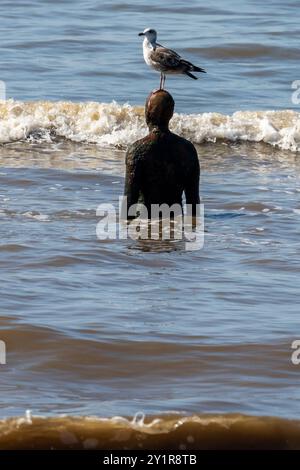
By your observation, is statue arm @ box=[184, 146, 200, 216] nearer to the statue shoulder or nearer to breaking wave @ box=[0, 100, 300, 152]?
the statue shoulder

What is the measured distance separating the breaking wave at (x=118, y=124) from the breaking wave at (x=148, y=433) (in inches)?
339

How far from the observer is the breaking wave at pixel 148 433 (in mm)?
5133

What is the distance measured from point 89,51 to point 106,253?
10037 millimetres

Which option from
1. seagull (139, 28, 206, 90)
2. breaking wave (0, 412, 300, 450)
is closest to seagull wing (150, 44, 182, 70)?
seagull (139, 28, 206, 90)

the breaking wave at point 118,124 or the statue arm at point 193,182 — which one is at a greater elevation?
the statue arm at point 193,182

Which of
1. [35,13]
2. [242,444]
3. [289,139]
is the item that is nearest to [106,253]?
[242,444]

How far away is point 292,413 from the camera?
5543 millimetres

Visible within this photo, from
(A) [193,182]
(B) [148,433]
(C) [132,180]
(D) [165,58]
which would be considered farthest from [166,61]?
(B) [148,433]

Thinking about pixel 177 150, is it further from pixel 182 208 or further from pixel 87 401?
pixel 87 401

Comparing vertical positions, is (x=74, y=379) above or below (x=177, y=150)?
Answer: below

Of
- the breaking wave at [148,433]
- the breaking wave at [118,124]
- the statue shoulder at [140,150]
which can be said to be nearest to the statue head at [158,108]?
the statue shoulder at [140,150]

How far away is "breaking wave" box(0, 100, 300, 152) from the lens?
13961 millimetres
